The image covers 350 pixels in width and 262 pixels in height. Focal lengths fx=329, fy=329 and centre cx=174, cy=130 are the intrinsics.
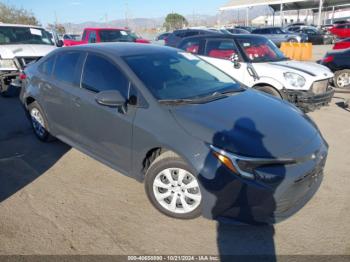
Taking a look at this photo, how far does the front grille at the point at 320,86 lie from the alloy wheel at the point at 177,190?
163 inches

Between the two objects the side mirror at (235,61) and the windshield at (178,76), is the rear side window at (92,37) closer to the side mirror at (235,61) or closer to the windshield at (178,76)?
the side mirror at (235,61)

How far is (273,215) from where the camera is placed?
114 inches

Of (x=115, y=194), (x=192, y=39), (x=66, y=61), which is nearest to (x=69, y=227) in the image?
(x=115, y=194)

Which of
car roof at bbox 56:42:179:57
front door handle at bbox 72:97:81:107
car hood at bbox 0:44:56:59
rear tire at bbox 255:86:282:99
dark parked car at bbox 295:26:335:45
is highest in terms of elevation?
car roof at bbox 56:42:179:57

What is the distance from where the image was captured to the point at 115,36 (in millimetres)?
14172

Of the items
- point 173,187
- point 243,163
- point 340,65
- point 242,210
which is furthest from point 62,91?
point 340,65

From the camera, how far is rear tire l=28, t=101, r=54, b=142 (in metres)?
5.12

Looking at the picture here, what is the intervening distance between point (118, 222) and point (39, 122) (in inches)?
111

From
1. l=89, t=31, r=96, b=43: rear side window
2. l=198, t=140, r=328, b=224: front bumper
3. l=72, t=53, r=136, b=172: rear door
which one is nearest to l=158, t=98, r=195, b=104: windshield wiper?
l=72, t=53, r=136, b=172: rear door

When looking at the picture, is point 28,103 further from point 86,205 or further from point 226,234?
point 226,234

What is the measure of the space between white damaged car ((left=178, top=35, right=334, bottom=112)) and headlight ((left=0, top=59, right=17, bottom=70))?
15.7 ft

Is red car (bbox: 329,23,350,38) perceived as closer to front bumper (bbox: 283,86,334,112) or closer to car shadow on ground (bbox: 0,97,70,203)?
front bumper (bbox: 283,86,334,112)

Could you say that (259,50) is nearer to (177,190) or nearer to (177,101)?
(177,101)

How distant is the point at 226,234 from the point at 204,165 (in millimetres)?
725
